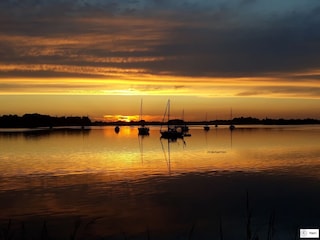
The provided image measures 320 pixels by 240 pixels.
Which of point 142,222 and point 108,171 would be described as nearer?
point 142,222

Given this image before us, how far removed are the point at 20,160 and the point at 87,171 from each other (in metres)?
13.1

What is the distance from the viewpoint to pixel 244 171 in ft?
117

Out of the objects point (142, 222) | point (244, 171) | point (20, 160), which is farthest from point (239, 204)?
point (20, 160)

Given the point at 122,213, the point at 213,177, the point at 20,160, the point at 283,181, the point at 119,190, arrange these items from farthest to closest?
1. the point at 20,160
2. the point at 213,177
3. the point at 283,181
4. the point at 119,190
5. the point at 122,213

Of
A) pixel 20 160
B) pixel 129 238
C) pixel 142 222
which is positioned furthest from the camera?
pixel 20 160

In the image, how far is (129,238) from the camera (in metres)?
15.7

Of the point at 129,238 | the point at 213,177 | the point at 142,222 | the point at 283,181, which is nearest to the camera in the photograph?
the point at 129,238

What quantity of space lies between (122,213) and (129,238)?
390cm

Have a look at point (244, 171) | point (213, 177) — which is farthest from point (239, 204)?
point (244, 171)

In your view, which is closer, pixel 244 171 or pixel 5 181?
pixel 5 181

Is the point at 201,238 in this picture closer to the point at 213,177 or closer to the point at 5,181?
the point at 213,177

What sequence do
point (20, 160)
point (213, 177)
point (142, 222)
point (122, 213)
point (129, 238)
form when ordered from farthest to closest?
point (20, 160) → point (213, 177) → point (122, 213) → point (142, 222) → point (129, 238)

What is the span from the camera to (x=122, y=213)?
19.6 metres

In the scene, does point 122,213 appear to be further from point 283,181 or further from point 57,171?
point 57,171
